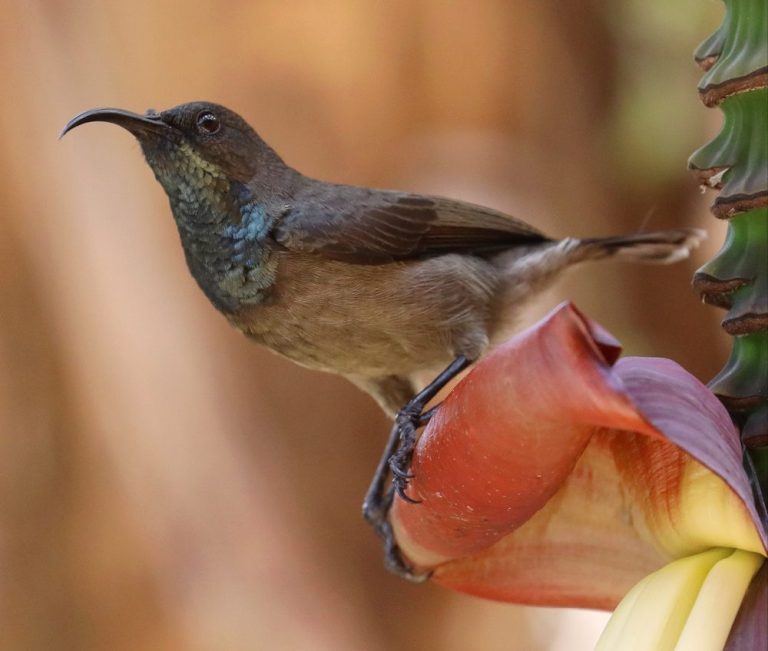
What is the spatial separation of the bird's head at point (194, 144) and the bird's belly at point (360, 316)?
0.15m

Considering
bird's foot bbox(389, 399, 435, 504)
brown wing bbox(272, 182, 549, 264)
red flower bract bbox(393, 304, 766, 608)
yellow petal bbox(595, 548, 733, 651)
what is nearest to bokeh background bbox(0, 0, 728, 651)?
brown wing bbox(272, 182, 549, 264)

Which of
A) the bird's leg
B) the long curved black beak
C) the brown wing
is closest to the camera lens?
the bird's leg

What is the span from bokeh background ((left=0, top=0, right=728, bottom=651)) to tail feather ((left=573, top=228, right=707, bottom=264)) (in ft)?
2.41

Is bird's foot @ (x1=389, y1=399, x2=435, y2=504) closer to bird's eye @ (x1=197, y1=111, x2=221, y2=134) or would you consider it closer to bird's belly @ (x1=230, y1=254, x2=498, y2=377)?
bird's belly @ (x1=230, y1=254, x2=498, y2=377)

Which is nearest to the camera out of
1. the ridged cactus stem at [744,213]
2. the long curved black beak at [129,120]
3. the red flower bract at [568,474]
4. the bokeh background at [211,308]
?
the red flower bract at [568,474]

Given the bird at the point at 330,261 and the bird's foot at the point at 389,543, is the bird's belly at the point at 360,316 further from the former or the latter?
the bird's foot at the point at 389,543

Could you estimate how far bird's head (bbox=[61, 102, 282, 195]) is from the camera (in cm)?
120

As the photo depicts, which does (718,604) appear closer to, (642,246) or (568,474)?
(568,474)

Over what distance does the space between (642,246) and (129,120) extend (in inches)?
26.3

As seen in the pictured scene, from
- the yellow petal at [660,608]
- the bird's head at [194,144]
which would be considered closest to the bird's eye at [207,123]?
the bird's head at [194,144]

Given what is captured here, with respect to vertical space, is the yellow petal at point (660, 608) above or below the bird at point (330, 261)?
below

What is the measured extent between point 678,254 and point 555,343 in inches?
37.1

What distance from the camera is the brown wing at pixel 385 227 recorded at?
1.22 meters

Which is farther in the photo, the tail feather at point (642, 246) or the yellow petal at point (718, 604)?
the tail feather at point (642, 246)
